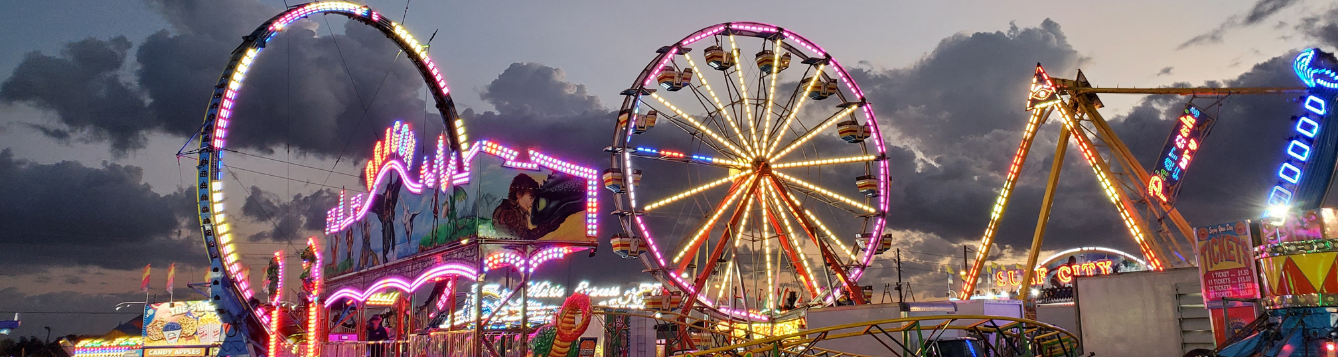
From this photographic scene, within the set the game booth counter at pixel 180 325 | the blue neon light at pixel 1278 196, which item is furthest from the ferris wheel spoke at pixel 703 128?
the game booth counter at pixel 180 325

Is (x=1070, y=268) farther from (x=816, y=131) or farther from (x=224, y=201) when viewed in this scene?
(x=224, y=201)

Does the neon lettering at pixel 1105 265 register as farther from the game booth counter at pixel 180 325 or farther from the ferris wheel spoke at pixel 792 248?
the game booth counter at pixel 180 325

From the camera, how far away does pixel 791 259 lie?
106 ft

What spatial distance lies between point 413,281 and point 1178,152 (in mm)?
25180

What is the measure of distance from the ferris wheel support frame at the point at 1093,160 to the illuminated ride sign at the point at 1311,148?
1.34 meters

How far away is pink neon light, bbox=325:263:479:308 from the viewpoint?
30.0 meters

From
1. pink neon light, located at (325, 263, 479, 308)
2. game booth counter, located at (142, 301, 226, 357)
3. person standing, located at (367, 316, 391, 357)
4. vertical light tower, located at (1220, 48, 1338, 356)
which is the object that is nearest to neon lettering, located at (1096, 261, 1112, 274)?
vertical light tower, located at (1220, 48, 1338, 356)

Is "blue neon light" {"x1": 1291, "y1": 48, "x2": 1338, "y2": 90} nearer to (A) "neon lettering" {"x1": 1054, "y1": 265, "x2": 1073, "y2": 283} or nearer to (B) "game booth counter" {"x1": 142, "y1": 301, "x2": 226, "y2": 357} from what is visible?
(A) "neon lettering" {"x1": 1054, "y1": 265, "x2": 1073, "y2": 283}

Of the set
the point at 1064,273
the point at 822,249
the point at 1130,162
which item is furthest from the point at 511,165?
the point at 1064,273

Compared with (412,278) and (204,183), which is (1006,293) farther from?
(204,183)

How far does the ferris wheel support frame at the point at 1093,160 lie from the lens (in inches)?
1069

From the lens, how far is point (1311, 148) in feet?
81.2

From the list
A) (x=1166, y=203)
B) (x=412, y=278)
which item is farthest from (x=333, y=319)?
(x=1166, y=203)

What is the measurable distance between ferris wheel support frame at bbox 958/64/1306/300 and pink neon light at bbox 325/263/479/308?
17.7 m
